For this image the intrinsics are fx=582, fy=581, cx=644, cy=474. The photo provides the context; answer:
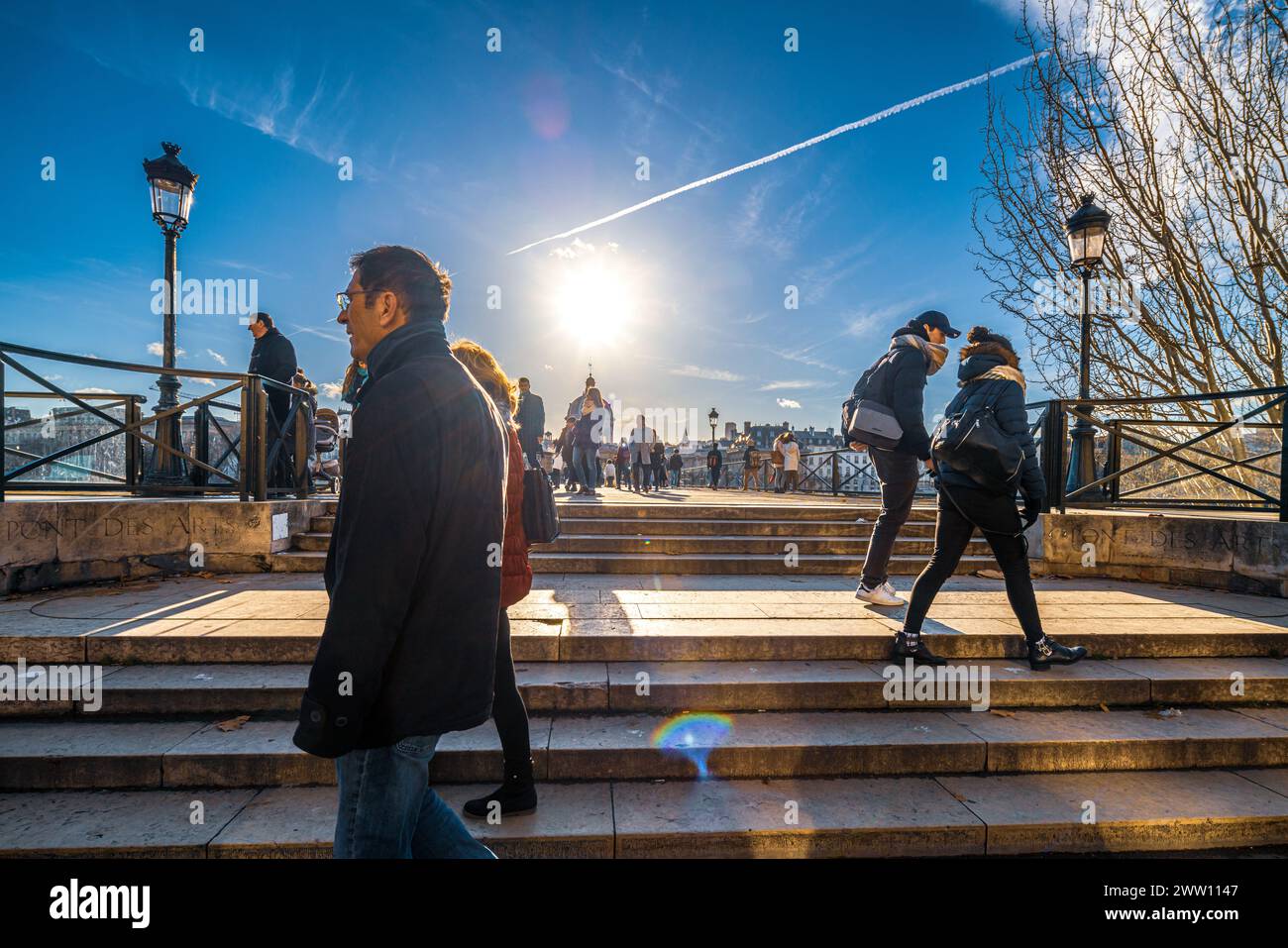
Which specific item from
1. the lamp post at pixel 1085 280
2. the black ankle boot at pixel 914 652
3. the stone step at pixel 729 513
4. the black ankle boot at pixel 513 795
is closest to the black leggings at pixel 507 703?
the black ankle boot at pixel 513 795

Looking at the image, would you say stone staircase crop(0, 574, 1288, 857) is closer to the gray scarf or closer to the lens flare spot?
the lens flare spot

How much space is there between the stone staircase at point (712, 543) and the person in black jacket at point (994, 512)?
248 cm

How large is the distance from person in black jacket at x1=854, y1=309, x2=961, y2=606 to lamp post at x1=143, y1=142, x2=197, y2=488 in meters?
7.01

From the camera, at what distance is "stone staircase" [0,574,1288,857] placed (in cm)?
253

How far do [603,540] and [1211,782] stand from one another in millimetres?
5021

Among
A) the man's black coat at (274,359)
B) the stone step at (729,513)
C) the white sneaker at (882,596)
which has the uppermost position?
the man's black coat at (274,359)

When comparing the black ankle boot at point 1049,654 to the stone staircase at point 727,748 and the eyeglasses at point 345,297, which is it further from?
the eyeglasses at point 345,297

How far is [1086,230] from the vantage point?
7.36 meters

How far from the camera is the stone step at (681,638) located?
360 centimetres

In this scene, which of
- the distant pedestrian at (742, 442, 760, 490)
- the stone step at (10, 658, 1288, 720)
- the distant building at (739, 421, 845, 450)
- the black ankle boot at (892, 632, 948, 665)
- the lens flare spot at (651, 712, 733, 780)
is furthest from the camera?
the distant building at (739, 421, 845, 450)

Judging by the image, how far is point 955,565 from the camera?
356cm

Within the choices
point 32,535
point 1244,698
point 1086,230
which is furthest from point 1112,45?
point 32,535

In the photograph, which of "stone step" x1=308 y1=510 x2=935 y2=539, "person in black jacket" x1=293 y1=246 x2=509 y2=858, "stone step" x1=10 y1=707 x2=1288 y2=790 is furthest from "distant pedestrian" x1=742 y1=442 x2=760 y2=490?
"person in black jacket" x1=293 y1=246 x2=509 y2=858

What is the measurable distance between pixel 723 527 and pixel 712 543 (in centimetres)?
55
